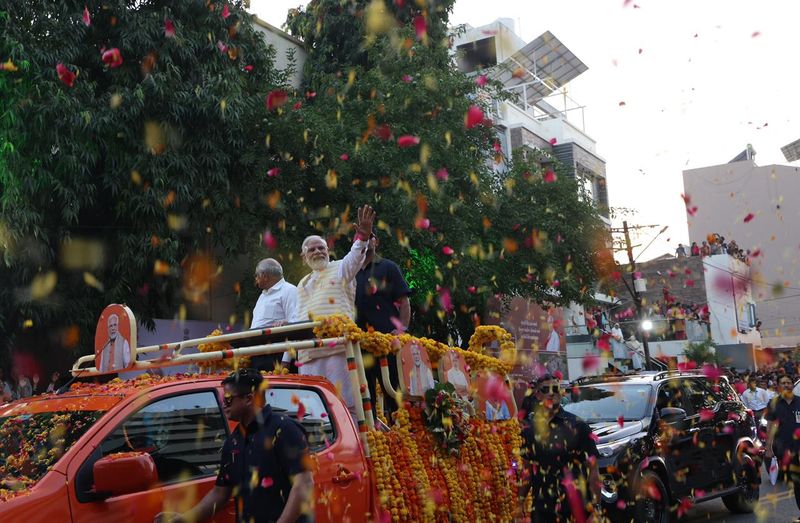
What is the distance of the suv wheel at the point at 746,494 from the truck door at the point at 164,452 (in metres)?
8.18

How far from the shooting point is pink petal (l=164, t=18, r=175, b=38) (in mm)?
13539

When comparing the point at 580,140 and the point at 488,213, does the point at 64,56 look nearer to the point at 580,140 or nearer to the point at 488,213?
the point at 488,213

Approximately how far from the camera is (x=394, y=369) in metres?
6.09

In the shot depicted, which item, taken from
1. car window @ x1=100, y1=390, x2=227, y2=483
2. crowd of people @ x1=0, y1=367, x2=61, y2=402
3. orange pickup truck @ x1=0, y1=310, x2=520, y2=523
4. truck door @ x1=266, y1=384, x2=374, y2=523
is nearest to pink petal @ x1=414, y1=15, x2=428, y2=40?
crowd of people @ x1=0, y1=367, x2=61, y2=402

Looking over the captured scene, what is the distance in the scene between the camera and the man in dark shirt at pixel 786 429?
9.72m

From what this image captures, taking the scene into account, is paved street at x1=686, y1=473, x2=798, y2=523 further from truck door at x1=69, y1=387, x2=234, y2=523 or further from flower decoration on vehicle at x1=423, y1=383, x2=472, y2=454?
truck door at x1=69, y1=387, x2=234, y2=523

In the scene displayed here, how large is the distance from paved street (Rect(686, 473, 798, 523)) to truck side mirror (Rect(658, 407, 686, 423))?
5.66 ft

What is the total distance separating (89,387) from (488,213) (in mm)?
13543

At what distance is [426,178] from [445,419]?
1010 cm

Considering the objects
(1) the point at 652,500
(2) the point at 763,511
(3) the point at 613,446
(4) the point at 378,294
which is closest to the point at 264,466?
(4) the point at 378,294

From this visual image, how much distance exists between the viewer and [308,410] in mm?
5215

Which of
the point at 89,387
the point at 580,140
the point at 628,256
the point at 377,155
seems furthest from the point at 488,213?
the point at 580,140

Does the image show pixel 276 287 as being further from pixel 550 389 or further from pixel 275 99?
pixel 275 99

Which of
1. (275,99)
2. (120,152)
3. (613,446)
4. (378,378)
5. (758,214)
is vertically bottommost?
(613,446)
